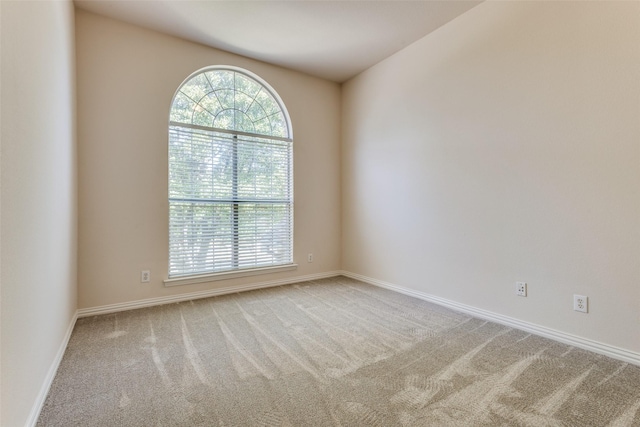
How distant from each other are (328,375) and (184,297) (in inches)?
82.6

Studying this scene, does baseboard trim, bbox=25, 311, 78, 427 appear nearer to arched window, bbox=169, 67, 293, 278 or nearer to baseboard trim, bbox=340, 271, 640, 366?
arched window, bbox=169, 67, 293, 278

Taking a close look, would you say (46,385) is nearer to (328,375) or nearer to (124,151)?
(328,375)

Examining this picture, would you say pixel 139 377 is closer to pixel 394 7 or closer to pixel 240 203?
pixel 240 203

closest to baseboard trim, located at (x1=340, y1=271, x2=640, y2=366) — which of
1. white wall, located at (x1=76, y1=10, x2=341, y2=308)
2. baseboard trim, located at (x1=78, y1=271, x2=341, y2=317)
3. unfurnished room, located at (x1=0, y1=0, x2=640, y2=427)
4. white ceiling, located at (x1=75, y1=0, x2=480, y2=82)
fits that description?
unfurnished room, located at (x1=0, y1=0, x2=640, y2=427)

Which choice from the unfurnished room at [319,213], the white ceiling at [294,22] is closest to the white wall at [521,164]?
the unfurnished room at [319,213]

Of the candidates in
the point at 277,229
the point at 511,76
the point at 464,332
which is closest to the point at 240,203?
the point at 277,229

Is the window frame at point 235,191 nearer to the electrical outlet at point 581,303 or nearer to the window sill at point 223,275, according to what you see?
the window sill at point 223,275

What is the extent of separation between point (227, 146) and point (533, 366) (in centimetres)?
342

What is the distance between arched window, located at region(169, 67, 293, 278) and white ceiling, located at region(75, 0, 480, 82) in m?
0.47

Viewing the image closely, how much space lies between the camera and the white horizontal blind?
3184 mm

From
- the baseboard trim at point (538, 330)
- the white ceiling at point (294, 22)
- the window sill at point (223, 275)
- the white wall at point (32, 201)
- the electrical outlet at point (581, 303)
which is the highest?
the white ceiling at point (294, 22)

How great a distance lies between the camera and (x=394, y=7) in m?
2.65

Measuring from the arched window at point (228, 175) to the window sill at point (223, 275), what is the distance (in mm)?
60

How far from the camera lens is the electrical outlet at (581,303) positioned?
6.75ft
